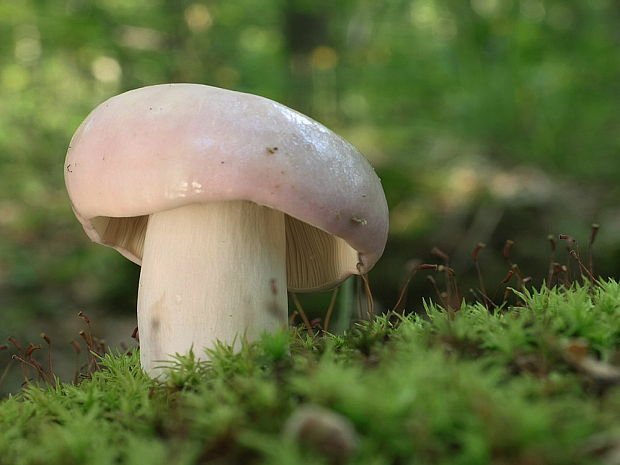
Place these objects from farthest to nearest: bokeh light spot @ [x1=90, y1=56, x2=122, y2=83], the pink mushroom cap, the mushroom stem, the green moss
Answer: bokeh light spot @ [x1=90, y1=56, x2=122, y2=83] < the mushroom stem < the pink mushroom cap < the green moss

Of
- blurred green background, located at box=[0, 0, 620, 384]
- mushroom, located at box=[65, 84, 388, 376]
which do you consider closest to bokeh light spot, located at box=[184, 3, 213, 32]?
blurred green background, located at box=[0, 0, 620, 384]

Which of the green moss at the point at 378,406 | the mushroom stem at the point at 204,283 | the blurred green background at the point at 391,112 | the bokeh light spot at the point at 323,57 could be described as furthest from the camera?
the bokeh light spot at the point at 323,57

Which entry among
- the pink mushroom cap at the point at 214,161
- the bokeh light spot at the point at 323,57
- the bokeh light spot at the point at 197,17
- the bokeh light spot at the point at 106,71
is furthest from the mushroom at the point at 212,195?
the bokeh light spot at the point at 106,71

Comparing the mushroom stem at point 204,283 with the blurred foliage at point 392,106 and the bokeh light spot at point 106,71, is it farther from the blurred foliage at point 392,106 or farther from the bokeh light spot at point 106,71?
the bokeh light spot at point 106,71

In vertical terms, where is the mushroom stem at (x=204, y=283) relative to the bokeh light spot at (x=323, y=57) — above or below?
below

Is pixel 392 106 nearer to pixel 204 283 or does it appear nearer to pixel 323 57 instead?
pixel 323 57

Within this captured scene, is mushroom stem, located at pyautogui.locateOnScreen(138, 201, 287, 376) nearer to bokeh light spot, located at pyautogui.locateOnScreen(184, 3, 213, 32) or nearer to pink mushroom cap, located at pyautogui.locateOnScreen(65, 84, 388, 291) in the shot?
pink mushroom cap, located at pyautogui.locateOnScreen(65, 84, 388, 291)

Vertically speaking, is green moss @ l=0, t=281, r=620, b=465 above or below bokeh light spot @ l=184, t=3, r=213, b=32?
below
